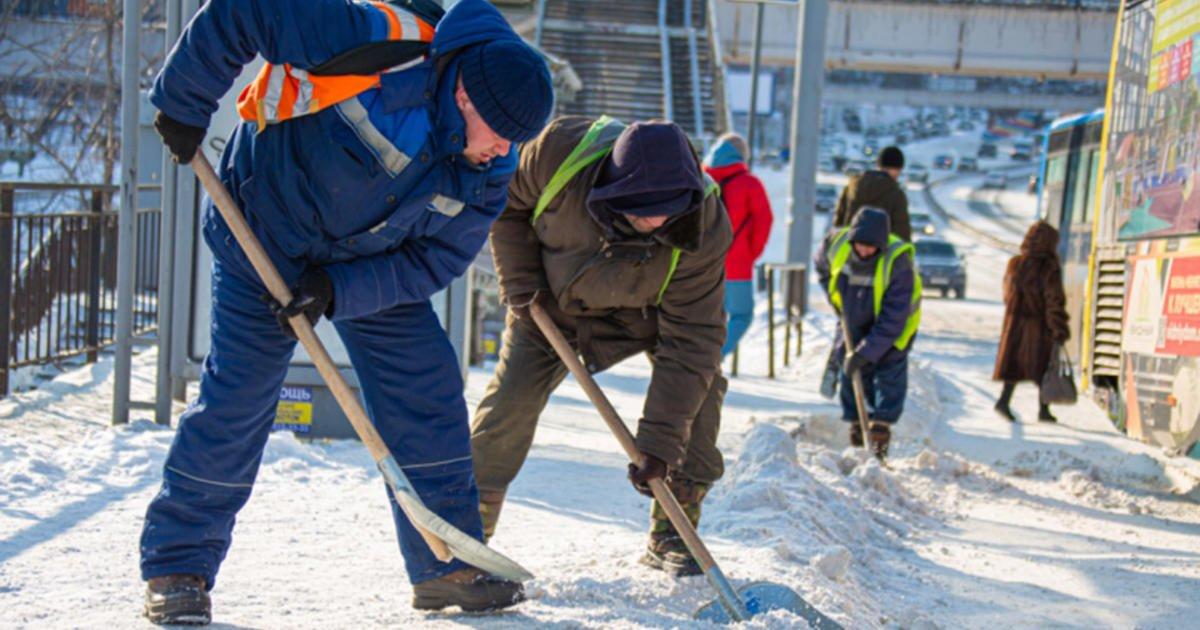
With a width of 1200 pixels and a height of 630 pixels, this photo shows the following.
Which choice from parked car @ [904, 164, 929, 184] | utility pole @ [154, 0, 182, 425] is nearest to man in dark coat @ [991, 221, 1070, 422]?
utility pole @ [154, 0, 182, 425]

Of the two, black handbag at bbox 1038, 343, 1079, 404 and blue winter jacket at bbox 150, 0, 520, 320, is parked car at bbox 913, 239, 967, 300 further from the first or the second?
blue winter jacket at bbox 150, 0, 520, 320

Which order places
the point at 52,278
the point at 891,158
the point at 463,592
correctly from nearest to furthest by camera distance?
the point at 463,592
the point at 52,278
the point at 891,158

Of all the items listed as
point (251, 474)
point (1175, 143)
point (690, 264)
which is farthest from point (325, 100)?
point (1175, 143)

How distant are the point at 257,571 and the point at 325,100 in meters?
1.67

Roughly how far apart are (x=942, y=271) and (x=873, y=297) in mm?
22489

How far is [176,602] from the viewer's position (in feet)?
12.5

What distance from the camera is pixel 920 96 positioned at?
91.2 meters

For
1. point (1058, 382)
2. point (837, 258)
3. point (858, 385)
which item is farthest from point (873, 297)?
point (1058, 382)

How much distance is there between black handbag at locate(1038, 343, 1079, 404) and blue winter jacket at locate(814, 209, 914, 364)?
132 inches

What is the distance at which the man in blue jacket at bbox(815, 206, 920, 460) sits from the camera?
8445 millimetres

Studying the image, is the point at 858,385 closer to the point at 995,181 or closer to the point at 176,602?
the point at 176,602

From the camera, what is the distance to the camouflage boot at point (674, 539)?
4.93 m

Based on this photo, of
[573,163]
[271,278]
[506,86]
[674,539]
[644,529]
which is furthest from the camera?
[644,529]

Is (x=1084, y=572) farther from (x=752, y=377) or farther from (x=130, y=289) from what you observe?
(x=752, y=377)
